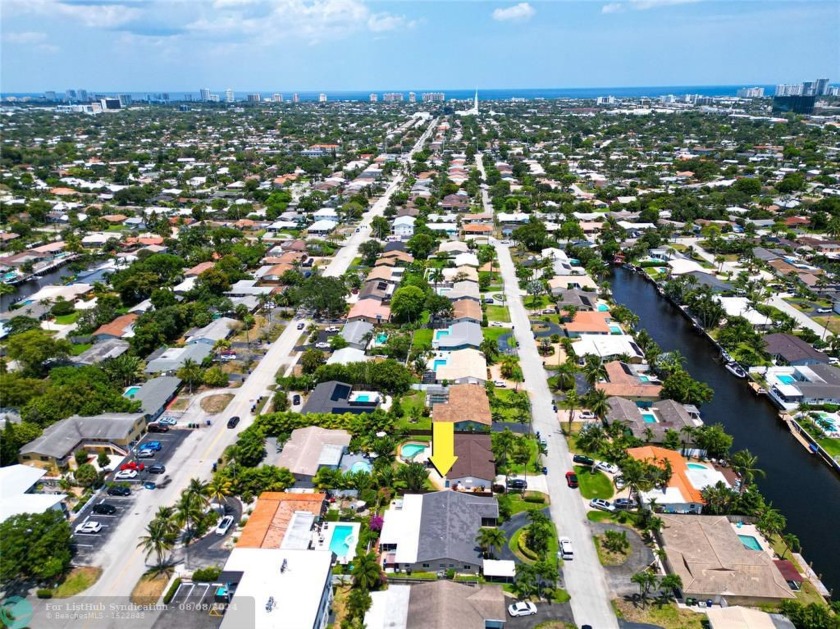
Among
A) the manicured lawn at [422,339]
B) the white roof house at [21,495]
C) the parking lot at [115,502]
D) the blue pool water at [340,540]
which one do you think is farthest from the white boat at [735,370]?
the white roof house at [21,495]

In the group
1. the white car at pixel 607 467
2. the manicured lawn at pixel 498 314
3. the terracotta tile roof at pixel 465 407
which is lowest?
the white car at pixel 607 467

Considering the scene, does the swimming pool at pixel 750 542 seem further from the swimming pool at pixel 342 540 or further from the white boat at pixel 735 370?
the white boat at pixel 735 370

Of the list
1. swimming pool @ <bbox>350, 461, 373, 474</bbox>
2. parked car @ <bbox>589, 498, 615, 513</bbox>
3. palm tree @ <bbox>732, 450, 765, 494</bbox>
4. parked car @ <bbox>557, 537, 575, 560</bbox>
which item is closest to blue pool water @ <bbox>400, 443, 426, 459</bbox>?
swimming pool @ <bbox>350, 461, 373, 474</bbox>

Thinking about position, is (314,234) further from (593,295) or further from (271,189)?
(593,295)

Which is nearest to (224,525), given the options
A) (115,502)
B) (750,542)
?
(115,502)

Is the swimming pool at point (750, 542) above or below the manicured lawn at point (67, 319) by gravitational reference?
below
